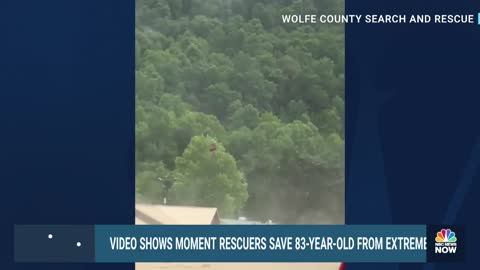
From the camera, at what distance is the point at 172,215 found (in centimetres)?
284

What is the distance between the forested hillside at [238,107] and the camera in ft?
9.39

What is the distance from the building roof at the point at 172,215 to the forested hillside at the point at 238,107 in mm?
34
